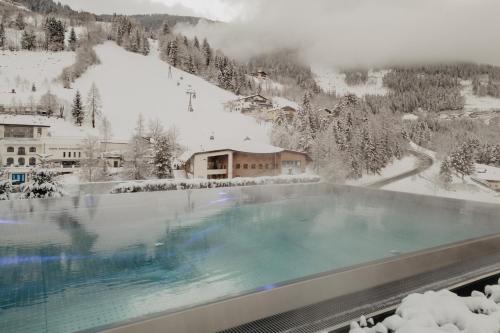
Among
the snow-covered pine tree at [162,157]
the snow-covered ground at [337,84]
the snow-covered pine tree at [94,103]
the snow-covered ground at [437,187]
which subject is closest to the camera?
the snow-covered pine tree at [94,103]

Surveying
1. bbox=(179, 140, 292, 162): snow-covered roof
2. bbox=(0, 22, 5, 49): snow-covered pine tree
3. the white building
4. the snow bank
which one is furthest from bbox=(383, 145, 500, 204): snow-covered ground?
bbox=(0, 22, 5, 49): snow-covered pine tree

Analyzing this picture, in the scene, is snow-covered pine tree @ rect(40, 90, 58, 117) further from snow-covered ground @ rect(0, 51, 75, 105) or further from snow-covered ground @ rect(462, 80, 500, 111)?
snow-covered ground @ rect(462, 80, 500, 111)

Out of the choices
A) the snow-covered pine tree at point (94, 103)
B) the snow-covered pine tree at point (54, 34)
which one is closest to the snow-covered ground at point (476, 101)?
the snow-covered pine tree at point (94, 103)

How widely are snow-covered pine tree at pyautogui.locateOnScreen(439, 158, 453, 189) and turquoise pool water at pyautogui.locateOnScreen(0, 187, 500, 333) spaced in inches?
21.3

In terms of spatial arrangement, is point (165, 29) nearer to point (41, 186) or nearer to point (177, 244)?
point (41, 186)

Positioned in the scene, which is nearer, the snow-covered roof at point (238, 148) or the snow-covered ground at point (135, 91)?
the snow-covered ground at point (135, 91)

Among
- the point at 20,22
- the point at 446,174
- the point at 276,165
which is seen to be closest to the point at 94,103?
the point at 20,22

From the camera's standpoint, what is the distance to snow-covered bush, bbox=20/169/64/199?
583 cm

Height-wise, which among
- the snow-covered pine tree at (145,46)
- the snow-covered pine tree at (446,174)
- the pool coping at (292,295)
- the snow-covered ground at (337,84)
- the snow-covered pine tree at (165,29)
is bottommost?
the pool coping at (292,295)

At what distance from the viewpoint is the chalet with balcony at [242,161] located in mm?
7336

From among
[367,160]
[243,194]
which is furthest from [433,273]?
[367,160]

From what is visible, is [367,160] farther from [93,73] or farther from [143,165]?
[93,73]

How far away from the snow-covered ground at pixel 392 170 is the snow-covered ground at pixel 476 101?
1619 millimetres

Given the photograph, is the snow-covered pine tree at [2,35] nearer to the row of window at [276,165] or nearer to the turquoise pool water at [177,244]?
the turquoise pool water at [177,244]
